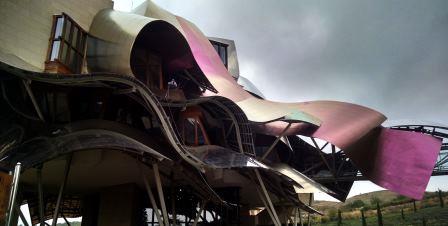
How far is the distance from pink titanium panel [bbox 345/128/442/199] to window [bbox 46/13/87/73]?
15.8 meters

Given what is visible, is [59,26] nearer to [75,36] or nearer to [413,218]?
[75,36]

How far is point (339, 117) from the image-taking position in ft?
85.9

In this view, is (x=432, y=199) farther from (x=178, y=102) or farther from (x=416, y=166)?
(x=178, y=102)

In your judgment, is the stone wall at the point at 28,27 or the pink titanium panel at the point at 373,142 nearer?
the stone wall at the point at 28,27

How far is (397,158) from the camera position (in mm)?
23922

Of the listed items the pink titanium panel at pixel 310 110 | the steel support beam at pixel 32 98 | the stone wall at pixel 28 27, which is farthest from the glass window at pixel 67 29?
the pink titanium panel at pixel 310 110

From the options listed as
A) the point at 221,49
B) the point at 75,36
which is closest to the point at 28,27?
the point at 75,36

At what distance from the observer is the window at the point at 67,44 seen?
66.8ft

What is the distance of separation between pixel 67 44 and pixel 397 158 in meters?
19.1

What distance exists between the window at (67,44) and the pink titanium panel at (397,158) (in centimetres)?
1582

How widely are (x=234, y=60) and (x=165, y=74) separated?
11752 mm

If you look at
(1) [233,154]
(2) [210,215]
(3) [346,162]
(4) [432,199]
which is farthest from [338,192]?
(4) [432,199]

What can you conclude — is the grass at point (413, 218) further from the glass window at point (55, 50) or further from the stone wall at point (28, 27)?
the stone wall at point (28, 27)

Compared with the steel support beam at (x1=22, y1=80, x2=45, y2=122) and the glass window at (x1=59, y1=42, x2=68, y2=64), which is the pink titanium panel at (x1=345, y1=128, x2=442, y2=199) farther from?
the steel support beam at (x1=22, y1=80, x2=45, y2=122)
